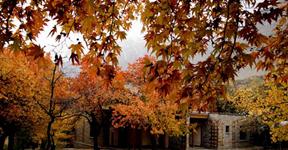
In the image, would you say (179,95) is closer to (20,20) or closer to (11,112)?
(20,20)

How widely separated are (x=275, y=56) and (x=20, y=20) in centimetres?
387

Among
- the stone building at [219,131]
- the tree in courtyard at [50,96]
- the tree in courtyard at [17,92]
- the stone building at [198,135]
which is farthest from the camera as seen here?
the stone building at [219,131]

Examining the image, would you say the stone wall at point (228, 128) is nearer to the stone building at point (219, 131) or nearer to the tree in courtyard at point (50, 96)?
the stone building at point (219, 131)

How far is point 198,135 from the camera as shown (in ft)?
124

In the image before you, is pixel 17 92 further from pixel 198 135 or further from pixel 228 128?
pixel 228 128

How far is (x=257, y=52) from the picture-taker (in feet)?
19.3

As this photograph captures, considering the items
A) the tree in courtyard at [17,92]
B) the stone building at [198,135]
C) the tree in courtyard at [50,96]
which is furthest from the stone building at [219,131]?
the tree in courtyard at [17,92]

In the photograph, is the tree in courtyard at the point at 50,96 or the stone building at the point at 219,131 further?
the stone building at the point at 219,131

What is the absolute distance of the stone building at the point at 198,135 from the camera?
35.1 metres

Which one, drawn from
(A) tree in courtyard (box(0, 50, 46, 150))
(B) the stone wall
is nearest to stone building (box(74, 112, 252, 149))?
(B) the stone wall

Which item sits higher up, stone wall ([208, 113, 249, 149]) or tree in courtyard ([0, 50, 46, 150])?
tree in courtyard ([0, 50, 46, 150])

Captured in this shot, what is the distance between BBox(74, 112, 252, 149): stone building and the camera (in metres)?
35.1

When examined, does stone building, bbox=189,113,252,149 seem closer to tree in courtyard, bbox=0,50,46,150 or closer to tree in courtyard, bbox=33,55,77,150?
tree in courtyard, bbox=33,55,77,150

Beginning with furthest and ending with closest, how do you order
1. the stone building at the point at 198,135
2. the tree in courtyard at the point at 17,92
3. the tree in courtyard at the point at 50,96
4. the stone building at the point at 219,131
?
the stone building at the point at 219,131
the stone building at the point at 198,135
the tree in courtyard at the point at 50,96
the tree in courtyard at the point at 17,92
